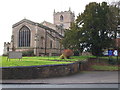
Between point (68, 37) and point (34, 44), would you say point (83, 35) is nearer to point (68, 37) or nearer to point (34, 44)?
point (68, 37)

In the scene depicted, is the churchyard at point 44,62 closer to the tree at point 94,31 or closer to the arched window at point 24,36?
the tree at point 94,31

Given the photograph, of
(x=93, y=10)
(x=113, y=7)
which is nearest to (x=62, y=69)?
(x=113, y=7)

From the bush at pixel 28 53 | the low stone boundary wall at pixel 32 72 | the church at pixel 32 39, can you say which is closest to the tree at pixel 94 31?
the low stone boundary wall at pixel 32 72

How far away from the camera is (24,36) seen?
4316 centimetres

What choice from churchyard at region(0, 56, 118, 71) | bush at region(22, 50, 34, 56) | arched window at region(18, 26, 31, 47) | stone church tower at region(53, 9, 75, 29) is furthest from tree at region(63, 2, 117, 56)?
stone church tower at region(53, 9, 75, 29)

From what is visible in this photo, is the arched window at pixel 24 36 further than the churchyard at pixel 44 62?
Yes

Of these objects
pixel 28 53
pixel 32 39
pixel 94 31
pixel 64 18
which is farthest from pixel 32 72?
pixel 64 18

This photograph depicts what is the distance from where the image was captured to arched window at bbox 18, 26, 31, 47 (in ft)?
141

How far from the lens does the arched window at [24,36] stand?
4291 cm

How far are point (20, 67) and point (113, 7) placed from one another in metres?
15.1

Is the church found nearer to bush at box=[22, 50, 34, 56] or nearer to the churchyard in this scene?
bush at box=[22, 50, 34, 56]

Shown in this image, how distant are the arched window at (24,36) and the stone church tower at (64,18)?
34.3 meters

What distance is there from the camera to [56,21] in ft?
255

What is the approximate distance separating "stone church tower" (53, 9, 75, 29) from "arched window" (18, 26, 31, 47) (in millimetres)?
34320
